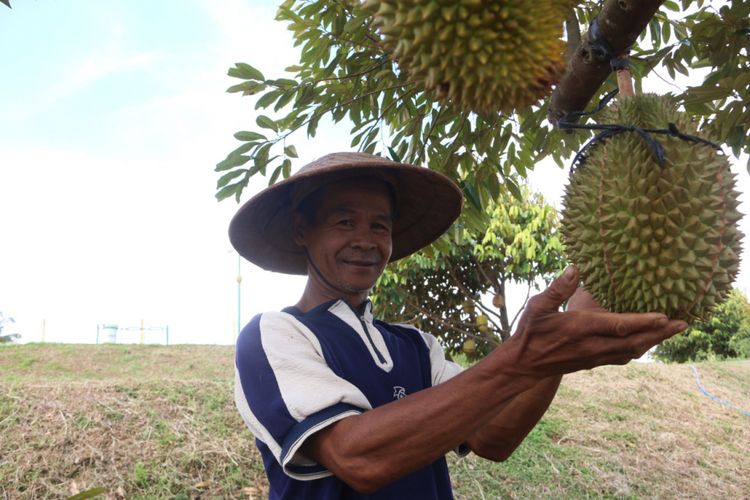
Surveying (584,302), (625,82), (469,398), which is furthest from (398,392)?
(625,82)

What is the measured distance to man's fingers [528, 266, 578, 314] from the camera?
1145 mm

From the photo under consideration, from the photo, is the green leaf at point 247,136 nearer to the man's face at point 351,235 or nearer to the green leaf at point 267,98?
the green leaf at point 267,98

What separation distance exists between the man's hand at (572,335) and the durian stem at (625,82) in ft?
1.09

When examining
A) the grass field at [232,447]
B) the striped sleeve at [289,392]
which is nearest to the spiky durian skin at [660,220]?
the striped sleeve at [289,392]

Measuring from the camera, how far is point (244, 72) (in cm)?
238

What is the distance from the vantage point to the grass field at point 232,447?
423 cm

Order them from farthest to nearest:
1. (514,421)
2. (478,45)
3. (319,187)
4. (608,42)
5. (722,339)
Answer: (722,339)
(319,187)
(514,421)
(608,42)
(478,45)

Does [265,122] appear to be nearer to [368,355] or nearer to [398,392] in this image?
[368,355]

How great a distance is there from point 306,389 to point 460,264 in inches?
282

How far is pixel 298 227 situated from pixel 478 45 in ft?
4.45

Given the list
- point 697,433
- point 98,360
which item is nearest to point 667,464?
point 697,433

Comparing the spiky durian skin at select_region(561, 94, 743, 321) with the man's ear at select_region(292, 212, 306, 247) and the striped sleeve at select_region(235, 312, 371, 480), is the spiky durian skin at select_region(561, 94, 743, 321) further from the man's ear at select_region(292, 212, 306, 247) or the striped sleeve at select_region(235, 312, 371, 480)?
the man's ear at select_region(292, 212, 306, 247)

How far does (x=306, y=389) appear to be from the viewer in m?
1.48

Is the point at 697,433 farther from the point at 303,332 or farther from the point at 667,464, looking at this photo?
the point at 303,332
